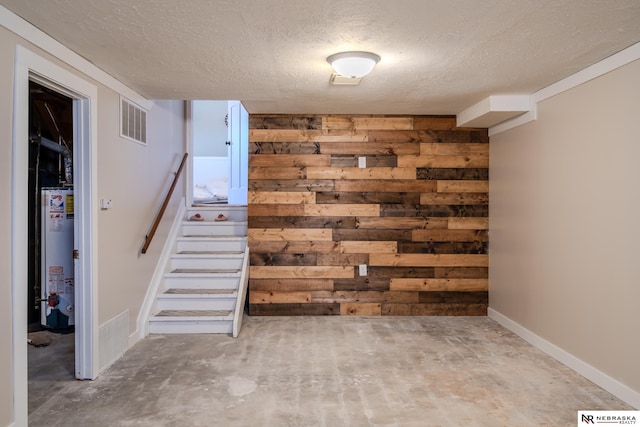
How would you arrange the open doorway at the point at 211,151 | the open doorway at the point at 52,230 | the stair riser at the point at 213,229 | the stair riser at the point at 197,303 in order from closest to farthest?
the open doorway at the point at 52,230, the stair riser at the point at 197,303, the stair riser at the point at 213,229, the open doorway at the point at 211,151

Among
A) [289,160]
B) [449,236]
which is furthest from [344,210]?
[449,236]

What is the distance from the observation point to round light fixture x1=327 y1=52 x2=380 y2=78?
2.62m

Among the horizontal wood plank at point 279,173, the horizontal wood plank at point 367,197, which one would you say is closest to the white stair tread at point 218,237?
the horizontal wood plank at point 279,173

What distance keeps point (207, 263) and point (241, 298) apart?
2.36 ft

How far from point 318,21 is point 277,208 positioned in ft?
8.67

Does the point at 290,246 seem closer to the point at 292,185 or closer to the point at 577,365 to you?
the point at 292,185

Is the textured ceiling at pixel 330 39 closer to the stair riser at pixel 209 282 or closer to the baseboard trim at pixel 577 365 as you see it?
the stair riser at pixel 209 282

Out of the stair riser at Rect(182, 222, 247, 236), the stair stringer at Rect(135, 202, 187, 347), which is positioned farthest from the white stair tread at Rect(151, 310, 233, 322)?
the stair riser at Rect(182, 222, 247, 236)

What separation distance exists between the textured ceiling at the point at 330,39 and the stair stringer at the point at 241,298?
1.85 metres

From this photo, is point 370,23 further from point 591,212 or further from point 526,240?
point 526,240

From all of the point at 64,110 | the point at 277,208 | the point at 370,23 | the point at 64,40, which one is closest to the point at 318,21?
the point at 370,23

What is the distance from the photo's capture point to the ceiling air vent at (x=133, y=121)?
336cm

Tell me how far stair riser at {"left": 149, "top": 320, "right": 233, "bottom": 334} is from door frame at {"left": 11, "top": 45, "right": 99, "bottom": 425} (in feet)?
3.27

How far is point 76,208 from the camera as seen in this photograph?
112 inches
